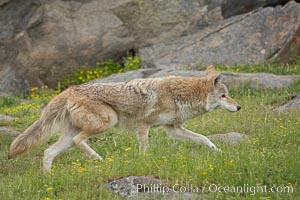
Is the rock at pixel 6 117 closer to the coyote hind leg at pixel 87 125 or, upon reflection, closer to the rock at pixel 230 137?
the coyote hind leg at pixel 87 125

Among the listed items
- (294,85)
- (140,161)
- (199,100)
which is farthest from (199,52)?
(140,161)

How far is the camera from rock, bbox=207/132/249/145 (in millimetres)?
10555

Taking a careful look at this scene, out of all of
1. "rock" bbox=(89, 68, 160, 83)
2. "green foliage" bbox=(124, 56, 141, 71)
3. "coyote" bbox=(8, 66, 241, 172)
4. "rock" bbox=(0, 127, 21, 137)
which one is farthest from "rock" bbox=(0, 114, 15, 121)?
"green foliage" bbox=(124, 56, 141, 71)

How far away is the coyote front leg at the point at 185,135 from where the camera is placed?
10523 mm

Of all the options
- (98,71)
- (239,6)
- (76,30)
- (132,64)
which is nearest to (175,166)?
(132,64)

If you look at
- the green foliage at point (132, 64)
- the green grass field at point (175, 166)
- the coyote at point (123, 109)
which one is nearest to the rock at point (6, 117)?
the green grass field at point (175, 166)

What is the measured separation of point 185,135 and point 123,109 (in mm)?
1115

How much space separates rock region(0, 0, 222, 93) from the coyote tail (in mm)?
8663

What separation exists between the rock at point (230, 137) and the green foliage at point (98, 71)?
25.7 ft

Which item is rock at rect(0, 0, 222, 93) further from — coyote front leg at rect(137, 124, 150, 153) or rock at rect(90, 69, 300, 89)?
coyote front leg at rect(137, 124, 150, 153)

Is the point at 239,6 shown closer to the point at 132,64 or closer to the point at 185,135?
the point at 132,64

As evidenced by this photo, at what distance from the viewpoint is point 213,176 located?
809cm

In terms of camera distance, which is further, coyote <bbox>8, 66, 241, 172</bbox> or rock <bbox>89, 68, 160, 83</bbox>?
rock <bbox>89, 68, 160, 83</bbox>

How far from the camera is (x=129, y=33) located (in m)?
19.5
